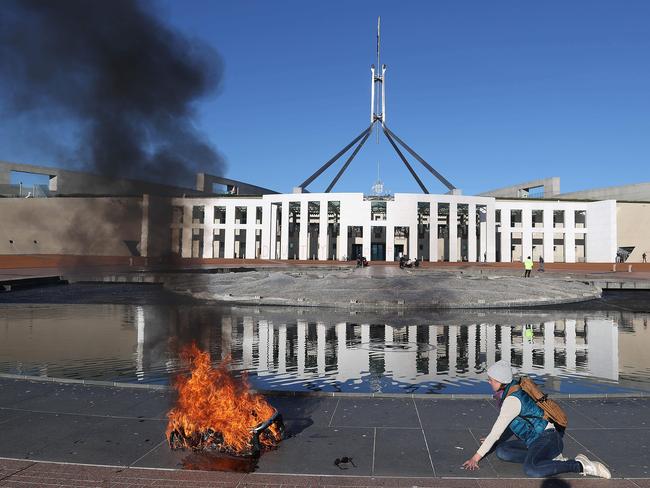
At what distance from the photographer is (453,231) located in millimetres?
57250

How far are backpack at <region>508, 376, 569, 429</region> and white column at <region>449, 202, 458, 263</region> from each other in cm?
5350

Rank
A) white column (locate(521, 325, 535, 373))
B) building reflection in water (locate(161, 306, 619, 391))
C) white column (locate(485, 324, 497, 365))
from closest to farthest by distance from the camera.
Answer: building reflection in water (locate(161, 306, 619, 391)) < white column (locate(521, 325, 535, 373)) < white column (locate(485, 324, 497, 365))

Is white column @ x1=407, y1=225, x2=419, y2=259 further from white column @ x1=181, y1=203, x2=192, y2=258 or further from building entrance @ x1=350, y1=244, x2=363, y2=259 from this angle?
white column @ x1=181, y1=203, x2=192, y2=258

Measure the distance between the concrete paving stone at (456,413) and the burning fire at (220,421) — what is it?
1.84 meters

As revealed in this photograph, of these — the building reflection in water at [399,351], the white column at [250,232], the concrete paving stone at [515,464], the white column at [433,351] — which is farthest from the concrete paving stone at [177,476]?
the white column at [250,232]

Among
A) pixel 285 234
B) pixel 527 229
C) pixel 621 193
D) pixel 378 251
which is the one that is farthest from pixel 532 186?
pixel 285 234

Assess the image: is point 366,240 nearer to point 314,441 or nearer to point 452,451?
point 314,441

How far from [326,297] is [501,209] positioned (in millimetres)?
47227

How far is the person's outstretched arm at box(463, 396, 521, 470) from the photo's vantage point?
4.11 metres

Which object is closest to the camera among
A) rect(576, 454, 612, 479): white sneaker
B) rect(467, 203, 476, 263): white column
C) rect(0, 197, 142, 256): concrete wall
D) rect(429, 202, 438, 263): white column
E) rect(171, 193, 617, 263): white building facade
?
rect(576, 454, 612, 479): white sneaker

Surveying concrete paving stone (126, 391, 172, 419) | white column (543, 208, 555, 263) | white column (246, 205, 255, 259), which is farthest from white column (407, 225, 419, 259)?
concrete paving stone (126, 391, 172, 419)

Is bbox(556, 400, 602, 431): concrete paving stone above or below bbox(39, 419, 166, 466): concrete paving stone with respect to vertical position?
above

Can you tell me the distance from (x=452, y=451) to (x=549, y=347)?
7.32m

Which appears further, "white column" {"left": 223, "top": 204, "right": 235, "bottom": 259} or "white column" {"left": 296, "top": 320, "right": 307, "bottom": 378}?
"white column" {"left": 223, "top": 204, "right": 235, "bottom": 259}
